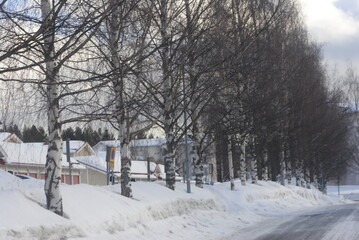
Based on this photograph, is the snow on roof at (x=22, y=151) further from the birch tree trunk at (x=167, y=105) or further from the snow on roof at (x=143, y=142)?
the birch tree trunk at (x=167, y=105)

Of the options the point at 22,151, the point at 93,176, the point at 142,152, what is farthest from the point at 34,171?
the point at 22,151

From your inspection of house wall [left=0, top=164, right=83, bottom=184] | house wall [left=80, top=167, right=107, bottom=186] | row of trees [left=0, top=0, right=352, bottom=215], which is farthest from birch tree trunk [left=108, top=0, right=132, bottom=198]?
house wall [left=80, top=167, right=107, bottom=186]

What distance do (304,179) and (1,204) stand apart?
39.4 m

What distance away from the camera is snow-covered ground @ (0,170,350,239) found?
8.66m

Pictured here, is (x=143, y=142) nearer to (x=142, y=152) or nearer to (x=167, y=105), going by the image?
(x=142, y=152)

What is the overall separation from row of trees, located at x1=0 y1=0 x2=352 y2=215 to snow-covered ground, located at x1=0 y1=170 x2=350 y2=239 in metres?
0.64

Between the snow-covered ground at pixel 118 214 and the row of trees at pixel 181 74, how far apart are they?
0.64m

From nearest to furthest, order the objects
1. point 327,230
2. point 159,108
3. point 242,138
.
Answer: point 327,230 → point 159,108 → point 242,138

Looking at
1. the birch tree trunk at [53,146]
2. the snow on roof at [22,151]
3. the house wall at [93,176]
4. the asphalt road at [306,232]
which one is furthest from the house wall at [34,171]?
the birch tree trunk at [53,146]

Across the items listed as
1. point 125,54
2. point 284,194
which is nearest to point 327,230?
point 125,54

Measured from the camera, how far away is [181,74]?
17.3 meters

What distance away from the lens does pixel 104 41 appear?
14125mm

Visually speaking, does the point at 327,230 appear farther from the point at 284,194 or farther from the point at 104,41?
the point at 284,194

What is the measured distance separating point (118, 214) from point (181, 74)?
7.21 metres
